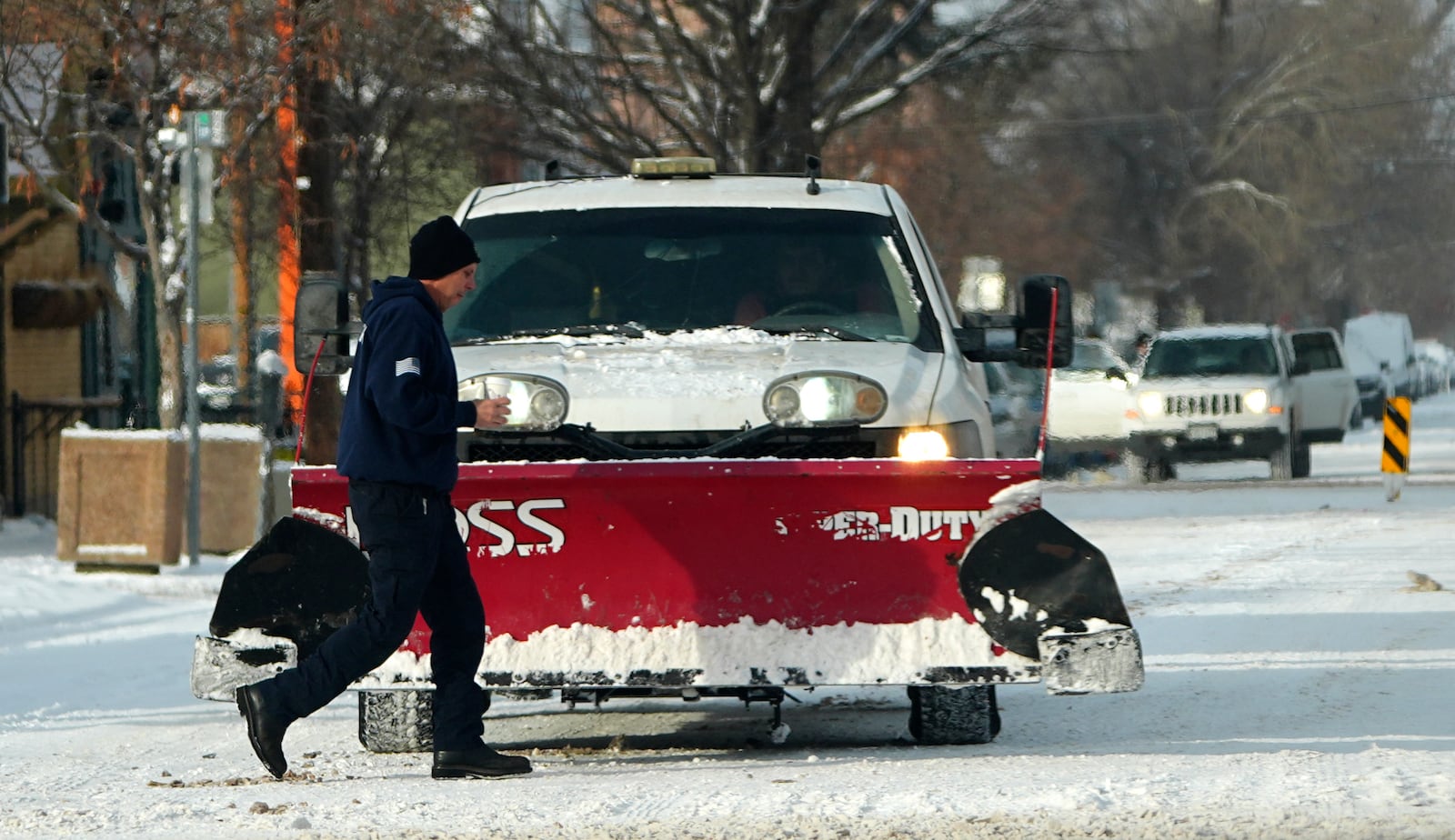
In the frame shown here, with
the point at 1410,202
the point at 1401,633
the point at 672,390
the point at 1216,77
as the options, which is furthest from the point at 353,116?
the point at 1410,202

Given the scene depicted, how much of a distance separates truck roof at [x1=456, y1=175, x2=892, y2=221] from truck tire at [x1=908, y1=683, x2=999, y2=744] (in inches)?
82.1

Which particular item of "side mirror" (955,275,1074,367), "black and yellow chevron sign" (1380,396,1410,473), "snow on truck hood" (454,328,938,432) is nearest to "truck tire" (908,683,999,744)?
"snow on truck hood" (454,328,938,432)

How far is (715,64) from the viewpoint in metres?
27.7

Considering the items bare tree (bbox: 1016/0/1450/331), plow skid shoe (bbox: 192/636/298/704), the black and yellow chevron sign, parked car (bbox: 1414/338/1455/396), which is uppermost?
bare tree (bbox: 1016/0/1450/331)

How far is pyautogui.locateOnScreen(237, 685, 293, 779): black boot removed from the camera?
6941 millimetres

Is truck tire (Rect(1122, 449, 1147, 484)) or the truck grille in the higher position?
the truck grille

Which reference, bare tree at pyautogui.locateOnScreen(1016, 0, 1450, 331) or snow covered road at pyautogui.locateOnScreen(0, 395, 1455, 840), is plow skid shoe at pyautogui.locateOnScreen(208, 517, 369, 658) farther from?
bare tree at pyautogui.locateOnScreen(1016, 0, 1450, 331)

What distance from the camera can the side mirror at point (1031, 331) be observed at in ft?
27.4

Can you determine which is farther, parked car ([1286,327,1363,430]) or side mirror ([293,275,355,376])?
parked car ([1286,327,1363,430])

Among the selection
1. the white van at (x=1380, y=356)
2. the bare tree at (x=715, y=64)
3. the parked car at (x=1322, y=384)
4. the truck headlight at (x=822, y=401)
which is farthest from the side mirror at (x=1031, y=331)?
the white van at (x=1380, y=356)

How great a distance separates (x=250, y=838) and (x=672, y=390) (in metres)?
2.13

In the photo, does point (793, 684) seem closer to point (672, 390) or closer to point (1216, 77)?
point (672, 390)

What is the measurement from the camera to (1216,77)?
60.2 meters

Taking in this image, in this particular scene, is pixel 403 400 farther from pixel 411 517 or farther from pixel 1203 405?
pixel 1203 405
